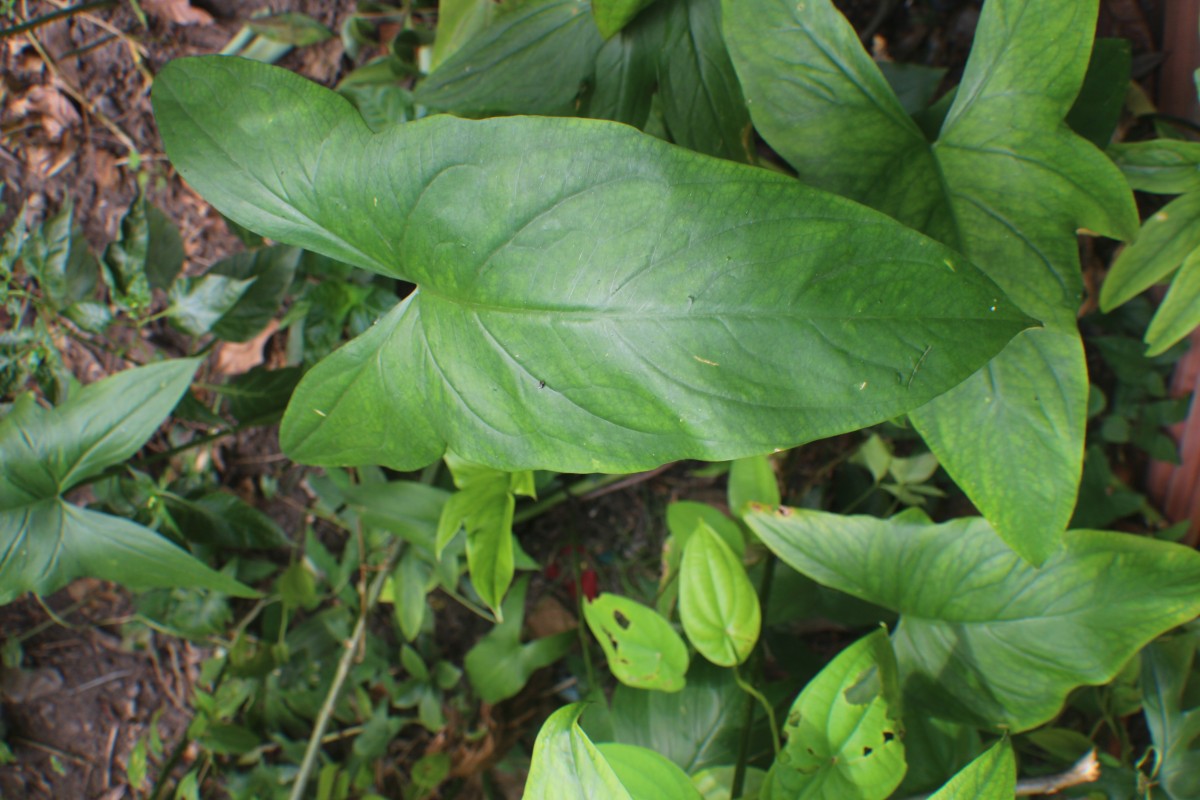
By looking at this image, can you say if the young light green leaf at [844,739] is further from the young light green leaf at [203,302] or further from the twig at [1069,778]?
the young light green leaf at [203,302]

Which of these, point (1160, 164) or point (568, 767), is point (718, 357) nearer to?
point (568, 767)

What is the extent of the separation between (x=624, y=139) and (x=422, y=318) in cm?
24

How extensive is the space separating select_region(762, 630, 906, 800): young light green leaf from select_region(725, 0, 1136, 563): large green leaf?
0.19 m

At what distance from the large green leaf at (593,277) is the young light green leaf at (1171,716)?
644 millimetres

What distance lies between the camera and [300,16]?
1222 millimetres

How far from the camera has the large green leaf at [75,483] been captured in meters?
0.85

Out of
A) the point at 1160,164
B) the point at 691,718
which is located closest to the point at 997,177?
the point at 1160,164

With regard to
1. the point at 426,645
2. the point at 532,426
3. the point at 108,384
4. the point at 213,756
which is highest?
the point at 532,426

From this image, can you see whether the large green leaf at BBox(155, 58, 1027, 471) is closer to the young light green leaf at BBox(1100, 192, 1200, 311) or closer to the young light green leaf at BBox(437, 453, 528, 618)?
the young light green leaf at BBox(437, 453, 528, 618)

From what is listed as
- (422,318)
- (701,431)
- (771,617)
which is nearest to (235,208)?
(422,318)

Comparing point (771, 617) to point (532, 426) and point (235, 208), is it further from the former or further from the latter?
point (235, 208)

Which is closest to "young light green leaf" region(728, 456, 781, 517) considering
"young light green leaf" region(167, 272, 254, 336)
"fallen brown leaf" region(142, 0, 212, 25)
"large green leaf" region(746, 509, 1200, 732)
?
"large green leaf" region(746, 509, 1200, 732)

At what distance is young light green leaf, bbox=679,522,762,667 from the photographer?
0.80m

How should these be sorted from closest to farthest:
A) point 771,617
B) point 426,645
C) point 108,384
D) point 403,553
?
point 108,384
point 771,617
point 403,553
point 426,645
